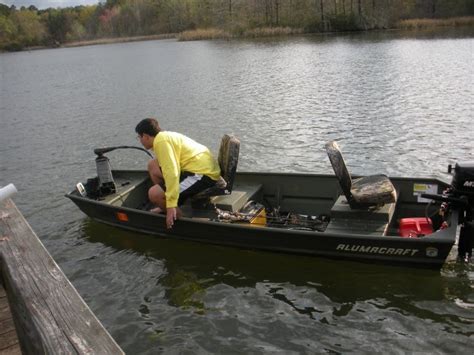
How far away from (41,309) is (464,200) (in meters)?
5.40

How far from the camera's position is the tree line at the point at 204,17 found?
5547 centimetres

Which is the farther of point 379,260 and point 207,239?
point 207,239

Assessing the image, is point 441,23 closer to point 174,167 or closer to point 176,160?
point 176,160

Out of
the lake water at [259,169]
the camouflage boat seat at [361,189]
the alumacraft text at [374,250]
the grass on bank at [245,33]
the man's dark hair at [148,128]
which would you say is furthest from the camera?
the grass on bank at [245,33]

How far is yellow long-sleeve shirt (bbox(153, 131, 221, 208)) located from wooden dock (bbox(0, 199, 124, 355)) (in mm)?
4092

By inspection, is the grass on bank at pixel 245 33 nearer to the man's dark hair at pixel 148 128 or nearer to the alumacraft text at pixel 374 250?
the man's dark hair at pixel 148 128

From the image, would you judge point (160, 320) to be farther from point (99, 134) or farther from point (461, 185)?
point (99, 134)

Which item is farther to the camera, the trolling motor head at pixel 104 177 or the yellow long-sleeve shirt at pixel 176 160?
the trolling motor head at pixel 104 177

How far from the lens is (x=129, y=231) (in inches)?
337

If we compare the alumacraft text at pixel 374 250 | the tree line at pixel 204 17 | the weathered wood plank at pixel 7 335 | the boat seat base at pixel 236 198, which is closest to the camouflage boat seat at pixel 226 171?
the boat seat base at pixel 236 198

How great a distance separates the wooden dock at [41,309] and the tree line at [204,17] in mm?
56824

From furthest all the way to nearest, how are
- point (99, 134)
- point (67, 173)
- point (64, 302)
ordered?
point (99, 134) < point (67, 173) < point (64, 302)

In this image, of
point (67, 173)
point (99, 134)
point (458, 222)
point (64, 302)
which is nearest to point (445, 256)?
point (458, 222)

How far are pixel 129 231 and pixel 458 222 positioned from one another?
547cm
